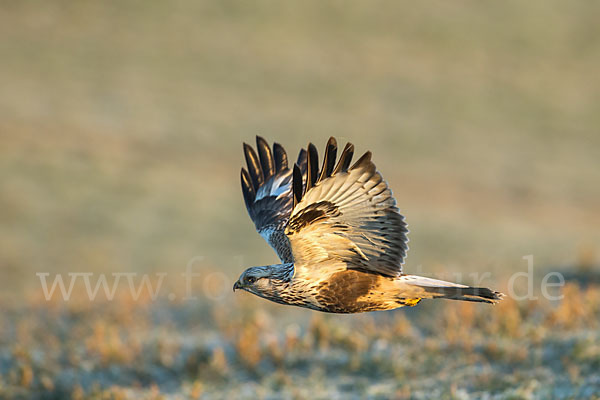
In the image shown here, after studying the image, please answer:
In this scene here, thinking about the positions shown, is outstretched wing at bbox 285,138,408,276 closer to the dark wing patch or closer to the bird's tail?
the dark wing patch

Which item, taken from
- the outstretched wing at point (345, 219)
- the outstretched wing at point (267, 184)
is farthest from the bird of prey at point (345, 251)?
the outstretched wing at point (267, 184)

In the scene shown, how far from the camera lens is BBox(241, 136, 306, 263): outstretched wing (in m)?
6.23

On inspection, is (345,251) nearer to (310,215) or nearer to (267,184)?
(310,215)

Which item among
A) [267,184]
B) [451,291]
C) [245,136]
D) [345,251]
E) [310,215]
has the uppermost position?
[245,136]

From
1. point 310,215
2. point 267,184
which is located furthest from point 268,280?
point 267,184

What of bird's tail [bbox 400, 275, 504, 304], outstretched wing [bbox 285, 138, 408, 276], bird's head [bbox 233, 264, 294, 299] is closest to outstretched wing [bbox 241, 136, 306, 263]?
bird's head [bbox 233, 264, 294, 299]

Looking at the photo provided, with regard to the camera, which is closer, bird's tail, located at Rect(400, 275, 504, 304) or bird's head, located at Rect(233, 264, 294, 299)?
bird's tail, located at Rect(400, 275, 504, 304)

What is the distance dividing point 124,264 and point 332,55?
1719 cm

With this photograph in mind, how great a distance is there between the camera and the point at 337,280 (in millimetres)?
4941

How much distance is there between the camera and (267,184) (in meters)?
6.44

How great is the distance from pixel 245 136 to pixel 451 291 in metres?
19.6

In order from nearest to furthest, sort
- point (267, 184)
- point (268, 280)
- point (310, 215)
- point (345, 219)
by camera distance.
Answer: point (310, 215) → point (345, 219) → point (268, 280) → point (267, 184)

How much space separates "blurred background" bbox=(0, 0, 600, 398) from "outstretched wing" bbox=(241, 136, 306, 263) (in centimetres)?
192

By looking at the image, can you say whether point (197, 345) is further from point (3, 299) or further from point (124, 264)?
point (124, 264)
